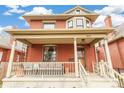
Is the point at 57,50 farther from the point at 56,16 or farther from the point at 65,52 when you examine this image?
the point at 56,16

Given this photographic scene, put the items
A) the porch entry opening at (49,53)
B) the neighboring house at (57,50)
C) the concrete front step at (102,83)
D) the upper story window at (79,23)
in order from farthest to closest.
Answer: the upper story window at (79,23) → the porch entry opening at (49,53) → the neighboring house at (57,50) → the concrete front step at (102,83)

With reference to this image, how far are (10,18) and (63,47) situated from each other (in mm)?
5469

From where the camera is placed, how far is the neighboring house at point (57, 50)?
5.46 meters

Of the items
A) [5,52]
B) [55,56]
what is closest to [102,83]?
[55,56]

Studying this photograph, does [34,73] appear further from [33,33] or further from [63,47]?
[63,47]

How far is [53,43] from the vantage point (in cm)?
848

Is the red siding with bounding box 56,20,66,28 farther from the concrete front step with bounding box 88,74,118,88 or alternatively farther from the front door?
the concrete front step with bounding box 88,74,118,88

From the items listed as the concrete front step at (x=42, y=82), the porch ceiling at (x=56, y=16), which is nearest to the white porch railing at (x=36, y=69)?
the concrete front step at (x=42, y=82)

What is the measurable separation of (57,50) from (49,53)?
0.67 meters

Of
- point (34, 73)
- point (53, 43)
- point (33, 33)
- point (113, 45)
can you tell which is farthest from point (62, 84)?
point (113, 45)

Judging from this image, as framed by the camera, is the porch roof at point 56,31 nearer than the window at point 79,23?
Yes

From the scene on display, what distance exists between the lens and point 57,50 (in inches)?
338

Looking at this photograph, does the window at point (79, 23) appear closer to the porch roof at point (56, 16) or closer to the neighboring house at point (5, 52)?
the porch roof at point (56, 16)
